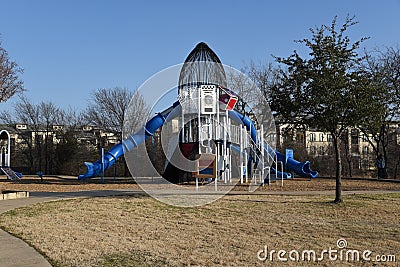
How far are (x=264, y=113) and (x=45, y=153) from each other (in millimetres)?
22158

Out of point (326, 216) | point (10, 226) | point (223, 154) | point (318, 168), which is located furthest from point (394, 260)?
point (318, 168)

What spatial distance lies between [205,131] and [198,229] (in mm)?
12962

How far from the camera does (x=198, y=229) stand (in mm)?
9227

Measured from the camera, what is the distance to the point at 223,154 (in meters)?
21.0

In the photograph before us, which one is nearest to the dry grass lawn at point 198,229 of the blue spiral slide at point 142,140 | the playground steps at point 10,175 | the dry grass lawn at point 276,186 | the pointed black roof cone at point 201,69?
the dry grass lawn at point 276,186

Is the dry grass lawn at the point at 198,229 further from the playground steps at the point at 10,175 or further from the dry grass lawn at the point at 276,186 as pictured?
the playground steps at the point at 10,175

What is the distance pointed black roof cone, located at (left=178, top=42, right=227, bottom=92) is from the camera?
2350 centimetres

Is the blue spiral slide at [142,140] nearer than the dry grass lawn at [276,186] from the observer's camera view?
No

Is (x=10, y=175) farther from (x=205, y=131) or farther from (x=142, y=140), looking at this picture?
(x=205, y=131)

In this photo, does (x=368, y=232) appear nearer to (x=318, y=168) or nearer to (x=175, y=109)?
(x=175, y=109)

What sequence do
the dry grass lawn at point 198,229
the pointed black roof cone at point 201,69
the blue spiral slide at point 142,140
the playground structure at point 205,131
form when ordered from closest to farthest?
the dry grass lawn at point 198,229 < the playground structure at point 205,131 < the pointed black roof cone at point 201,69 < the blue spiral slide at point 142,140

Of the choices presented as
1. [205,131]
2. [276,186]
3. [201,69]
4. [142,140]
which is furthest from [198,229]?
[142,140]

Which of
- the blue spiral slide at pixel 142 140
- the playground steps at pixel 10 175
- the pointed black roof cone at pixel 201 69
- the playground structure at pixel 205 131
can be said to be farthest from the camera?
→ the playground steps at pixel 10 175

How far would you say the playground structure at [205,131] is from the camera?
71.5ft
